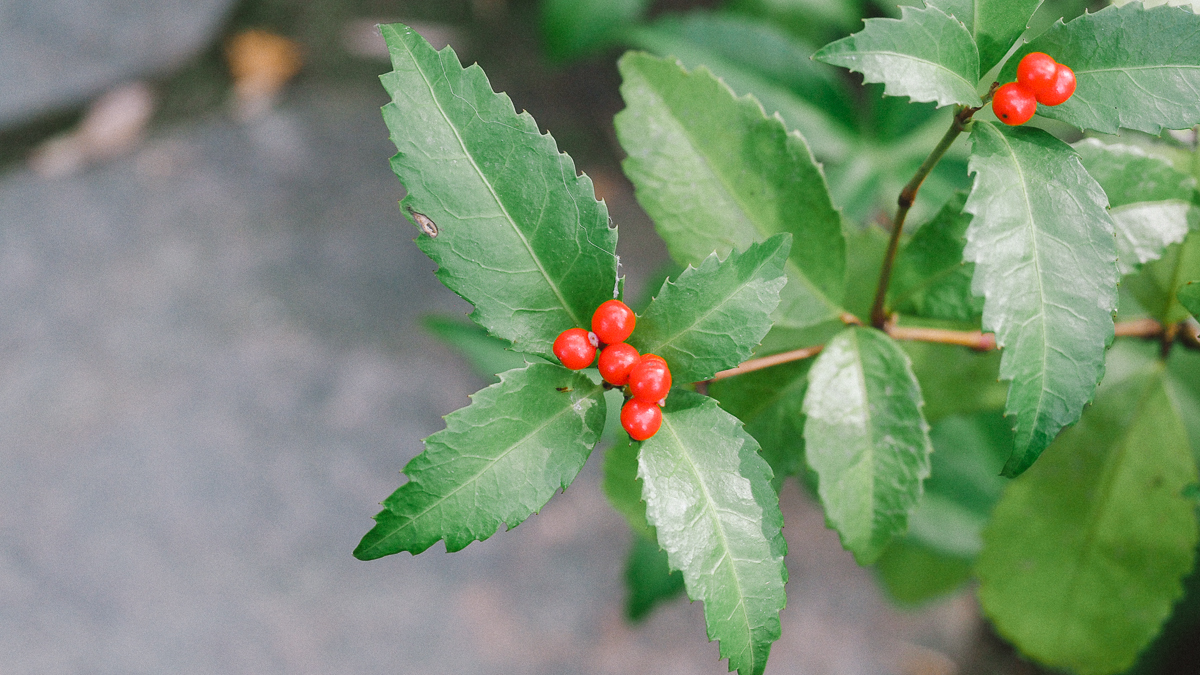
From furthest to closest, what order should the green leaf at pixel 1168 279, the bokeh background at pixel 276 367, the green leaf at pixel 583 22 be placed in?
the bokeh background at pixel 276 367
the green leaf at pixel 583 22
the green leaf at pixel 1168 279

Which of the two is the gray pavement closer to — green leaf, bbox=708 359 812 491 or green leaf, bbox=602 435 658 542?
green leaf, bbox=602 435 658 542

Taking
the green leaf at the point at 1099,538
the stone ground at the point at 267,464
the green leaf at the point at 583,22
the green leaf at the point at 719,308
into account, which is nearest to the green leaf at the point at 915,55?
the green leaf at the point at 719,308

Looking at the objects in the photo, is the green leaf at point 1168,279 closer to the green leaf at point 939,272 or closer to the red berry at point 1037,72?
the green leaf at point 939,272

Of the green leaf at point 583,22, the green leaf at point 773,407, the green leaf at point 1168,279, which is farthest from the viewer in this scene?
the green leaf at point 583,22

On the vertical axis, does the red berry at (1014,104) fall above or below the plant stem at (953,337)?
above

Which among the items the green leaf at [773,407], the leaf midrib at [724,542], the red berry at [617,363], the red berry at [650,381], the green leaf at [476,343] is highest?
the red berry at [617,363]

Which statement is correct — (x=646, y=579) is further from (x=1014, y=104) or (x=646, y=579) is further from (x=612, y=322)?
(x=1014, y=104)

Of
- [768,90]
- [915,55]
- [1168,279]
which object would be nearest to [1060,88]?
[915,55]

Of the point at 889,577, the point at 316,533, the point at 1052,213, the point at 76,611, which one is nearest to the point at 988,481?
the point at 889,577
